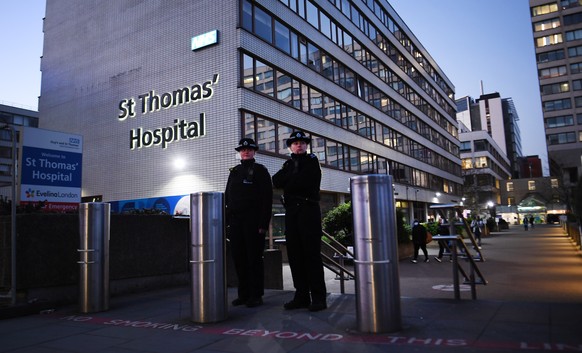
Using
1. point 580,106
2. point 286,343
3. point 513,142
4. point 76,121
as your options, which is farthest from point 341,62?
point 513,142

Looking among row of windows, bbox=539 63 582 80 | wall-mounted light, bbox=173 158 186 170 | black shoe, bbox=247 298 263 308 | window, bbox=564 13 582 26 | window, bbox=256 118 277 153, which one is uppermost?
window, bbox=564 13 582 26

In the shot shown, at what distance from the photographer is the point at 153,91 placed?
23297 millimetres

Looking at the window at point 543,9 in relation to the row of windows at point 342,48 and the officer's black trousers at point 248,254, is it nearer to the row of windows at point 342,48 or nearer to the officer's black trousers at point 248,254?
the row of windows at point 342,48

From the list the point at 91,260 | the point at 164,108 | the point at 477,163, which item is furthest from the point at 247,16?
the point at 477,163

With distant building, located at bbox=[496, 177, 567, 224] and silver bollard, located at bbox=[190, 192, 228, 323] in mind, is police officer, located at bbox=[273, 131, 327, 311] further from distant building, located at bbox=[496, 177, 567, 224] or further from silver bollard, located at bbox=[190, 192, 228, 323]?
distant building, located at bbox=[496, 177, 567, 224]

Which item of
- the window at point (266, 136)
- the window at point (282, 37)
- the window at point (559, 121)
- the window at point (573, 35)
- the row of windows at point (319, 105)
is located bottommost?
the window at point (266, 136)

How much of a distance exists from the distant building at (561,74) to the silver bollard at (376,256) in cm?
8456

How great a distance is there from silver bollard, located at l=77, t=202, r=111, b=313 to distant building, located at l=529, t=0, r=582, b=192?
3349 inches

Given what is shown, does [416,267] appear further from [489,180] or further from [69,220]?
[489,180]

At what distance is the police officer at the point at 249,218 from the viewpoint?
5.77 meters

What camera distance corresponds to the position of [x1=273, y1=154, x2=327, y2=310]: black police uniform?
528 cm

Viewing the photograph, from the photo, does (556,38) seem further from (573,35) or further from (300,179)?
(300,179)

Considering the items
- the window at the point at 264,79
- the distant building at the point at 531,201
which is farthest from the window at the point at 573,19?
the window at the point at 264,79

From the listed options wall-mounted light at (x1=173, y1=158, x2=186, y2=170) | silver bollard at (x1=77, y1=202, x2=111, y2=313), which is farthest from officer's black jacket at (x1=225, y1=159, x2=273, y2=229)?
wall-mounted light at (x1=173, y1=158, x2=186, y2=170)
